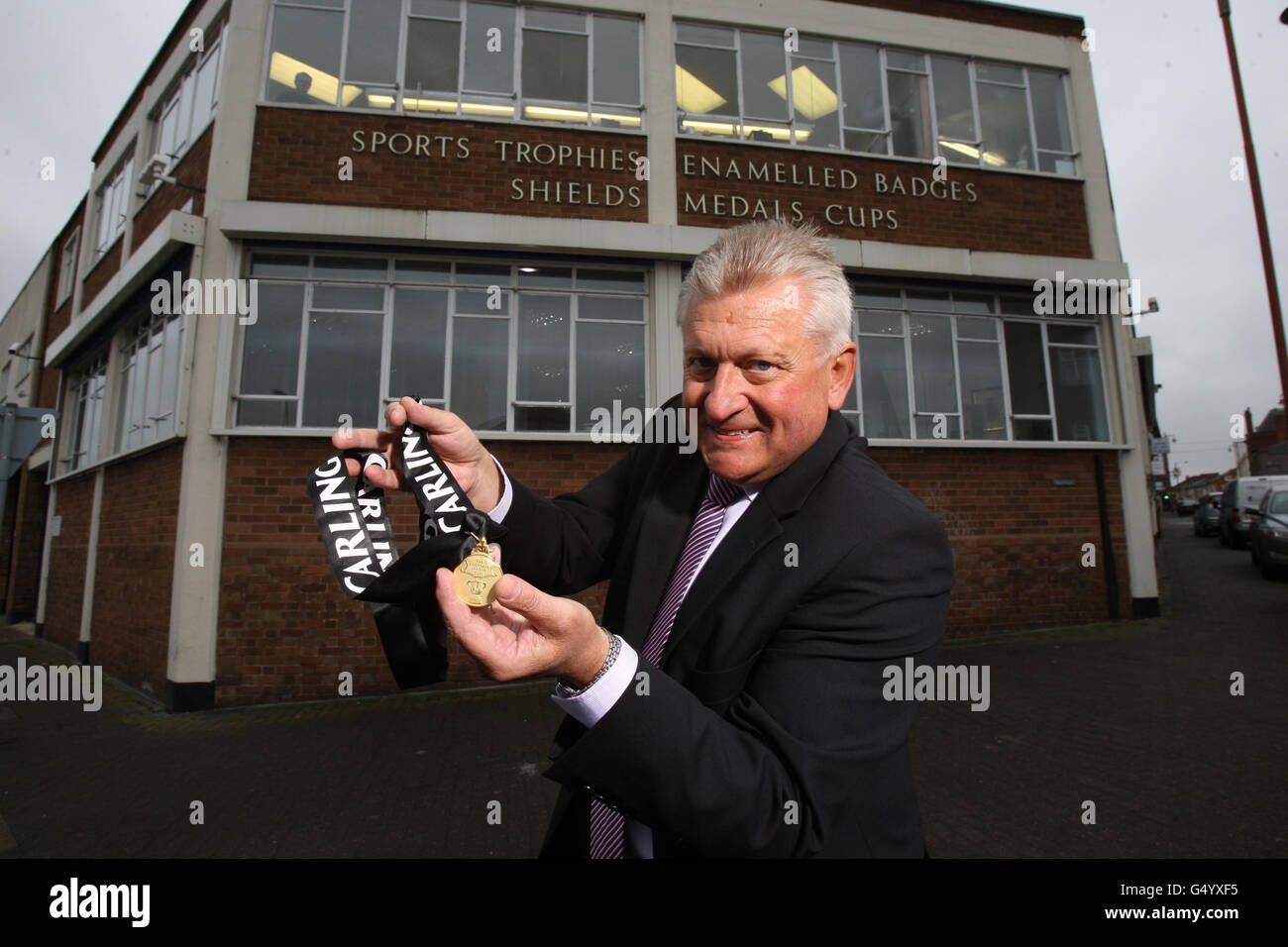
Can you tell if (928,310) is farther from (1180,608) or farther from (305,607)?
(305,607)

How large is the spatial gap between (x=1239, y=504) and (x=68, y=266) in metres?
31.3

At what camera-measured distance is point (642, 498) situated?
179 cm

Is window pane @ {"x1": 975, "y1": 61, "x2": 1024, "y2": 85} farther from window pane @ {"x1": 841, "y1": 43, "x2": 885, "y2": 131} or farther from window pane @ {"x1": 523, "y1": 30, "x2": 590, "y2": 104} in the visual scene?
window pane @ {"x1": 523, "y1": 30, "x2": 590, "y2": 104}

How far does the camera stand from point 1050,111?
10625 mm

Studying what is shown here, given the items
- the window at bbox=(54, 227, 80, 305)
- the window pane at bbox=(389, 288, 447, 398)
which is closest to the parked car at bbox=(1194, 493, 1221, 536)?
the window pane at bbox=(389, 288, 447, 398)

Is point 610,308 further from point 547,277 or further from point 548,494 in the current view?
point 548,494

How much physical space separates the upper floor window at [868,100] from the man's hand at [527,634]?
9.36 meters

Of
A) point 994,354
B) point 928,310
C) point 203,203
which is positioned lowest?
point 994,354

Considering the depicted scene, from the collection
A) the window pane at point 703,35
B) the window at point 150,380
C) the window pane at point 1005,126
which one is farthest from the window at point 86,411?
the window pane at point 1005,126

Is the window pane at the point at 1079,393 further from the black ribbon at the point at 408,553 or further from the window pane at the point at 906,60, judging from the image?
the black ribbon at the point at 408,553

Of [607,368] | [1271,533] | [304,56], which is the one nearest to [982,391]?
[607,368]

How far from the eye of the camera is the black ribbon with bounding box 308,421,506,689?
1349mm

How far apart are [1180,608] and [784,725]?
41.0 feet

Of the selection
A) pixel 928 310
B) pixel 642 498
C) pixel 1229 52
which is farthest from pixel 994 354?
pixel 642 498
